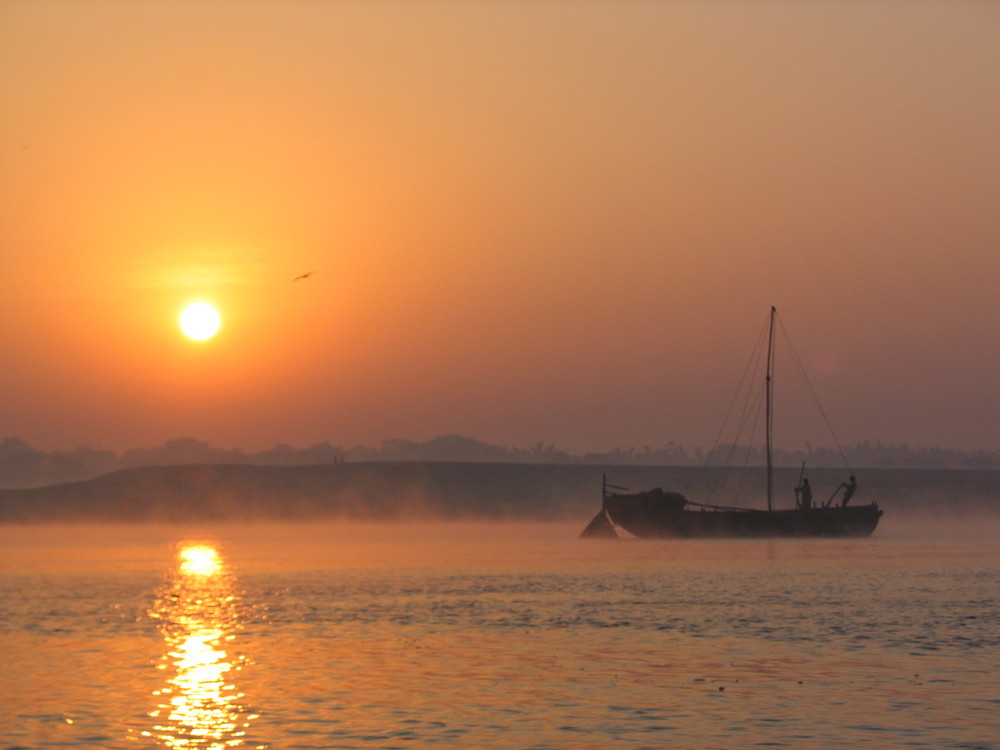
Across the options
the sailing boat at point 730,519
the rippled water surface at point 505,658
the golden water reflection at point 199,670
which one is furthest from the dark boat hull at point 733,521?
the golden water reflection at point 199,670

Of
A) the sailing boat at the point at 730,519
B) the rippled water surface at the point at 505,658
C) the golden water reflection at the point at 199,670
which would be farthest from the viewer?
the sailing boat at the point at 730,519

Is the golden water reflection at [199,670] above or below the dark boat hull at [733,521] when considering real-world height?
below

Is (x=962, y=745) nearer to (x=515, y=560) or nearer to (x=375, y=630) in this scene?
(x=375, y=630)

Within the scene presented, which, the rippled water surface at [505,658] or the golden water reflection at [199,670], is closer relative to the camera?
the golden water reflection at [199,670]

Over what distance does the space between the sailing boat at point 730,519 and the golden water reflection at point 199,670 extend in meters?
66.0

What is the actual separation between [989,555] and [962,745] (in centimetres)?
7045

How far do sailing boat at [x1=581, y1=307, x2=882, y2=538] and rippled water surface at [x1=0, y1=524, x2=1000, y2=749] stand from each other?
50.8m

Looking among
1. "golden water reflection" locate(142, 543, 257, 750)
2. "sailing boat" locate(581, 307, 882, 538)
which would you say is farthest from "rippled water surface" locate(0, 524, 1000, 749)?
"sailing boat" locate(581, 307, 882, 538)

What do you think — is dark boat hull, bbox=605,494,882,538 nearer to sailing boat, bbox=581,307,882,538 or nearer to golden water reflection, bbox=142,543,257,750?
sailing boat, bbox=581,307,882,538

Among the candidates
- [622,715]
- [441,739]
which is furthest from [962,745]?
[441,739]

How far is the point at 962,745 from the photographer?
24.8 m

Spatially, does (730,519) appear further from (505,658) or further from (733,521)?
(505,658)

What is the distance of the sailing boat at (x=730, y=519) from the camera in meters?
126

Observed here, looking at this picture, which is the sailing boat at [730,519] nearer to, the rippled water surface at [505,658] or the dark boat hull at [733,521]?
the dark boat hull at [733,521]
